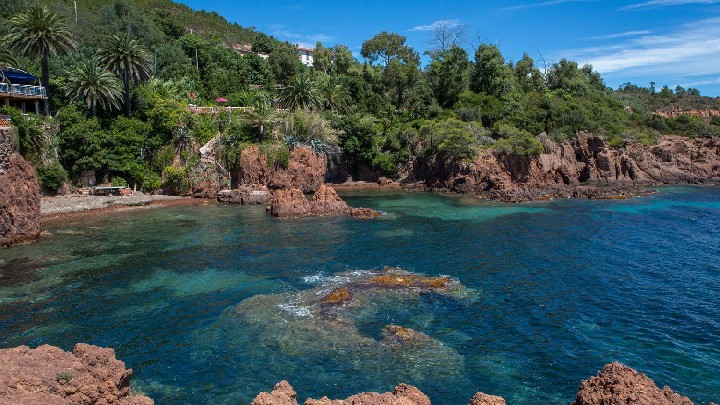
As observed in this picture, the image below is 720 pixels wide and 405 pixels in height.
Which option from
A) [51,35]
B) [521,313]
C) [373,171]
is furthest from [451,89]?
[521,313]

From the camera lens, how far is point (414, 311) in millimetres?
22094

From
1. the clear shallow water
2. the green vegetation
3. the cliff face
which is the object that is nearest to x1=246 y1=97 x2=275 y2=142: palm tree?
the green vegetation

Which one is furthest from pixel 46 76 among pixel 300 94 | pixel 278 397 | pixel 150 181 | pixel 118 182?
pixel 278 397

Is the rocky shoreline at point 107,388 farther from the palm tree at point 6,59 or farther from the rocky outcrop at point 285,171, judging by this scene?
the palm tree at point 6,59

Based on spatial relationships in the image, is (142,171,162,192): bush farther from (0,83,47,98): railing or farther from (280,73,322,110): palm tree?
(280,73,322,110): palm tree

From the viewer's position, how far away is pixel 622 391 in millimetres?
11375

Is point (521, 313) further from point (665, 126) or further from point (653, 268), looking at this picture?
point (665, 126)

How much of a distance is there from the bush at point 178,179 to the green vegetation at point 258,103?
21 cm

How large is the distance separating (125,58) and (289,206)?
26718 mm

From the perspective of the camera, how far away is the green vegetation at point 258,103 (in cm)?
5228

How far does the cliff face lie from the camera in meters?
57.2

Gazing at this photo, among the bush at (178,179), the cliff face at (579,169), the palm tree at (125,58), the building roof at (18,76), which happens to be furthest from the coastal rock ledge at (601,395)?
the building roof at (18,76)

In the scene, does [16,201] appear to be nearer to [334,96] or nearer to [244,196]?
[244,196]

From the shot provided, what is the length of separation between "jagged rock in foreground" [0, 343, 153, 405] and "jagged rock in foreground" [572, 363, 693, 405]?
1116cm
